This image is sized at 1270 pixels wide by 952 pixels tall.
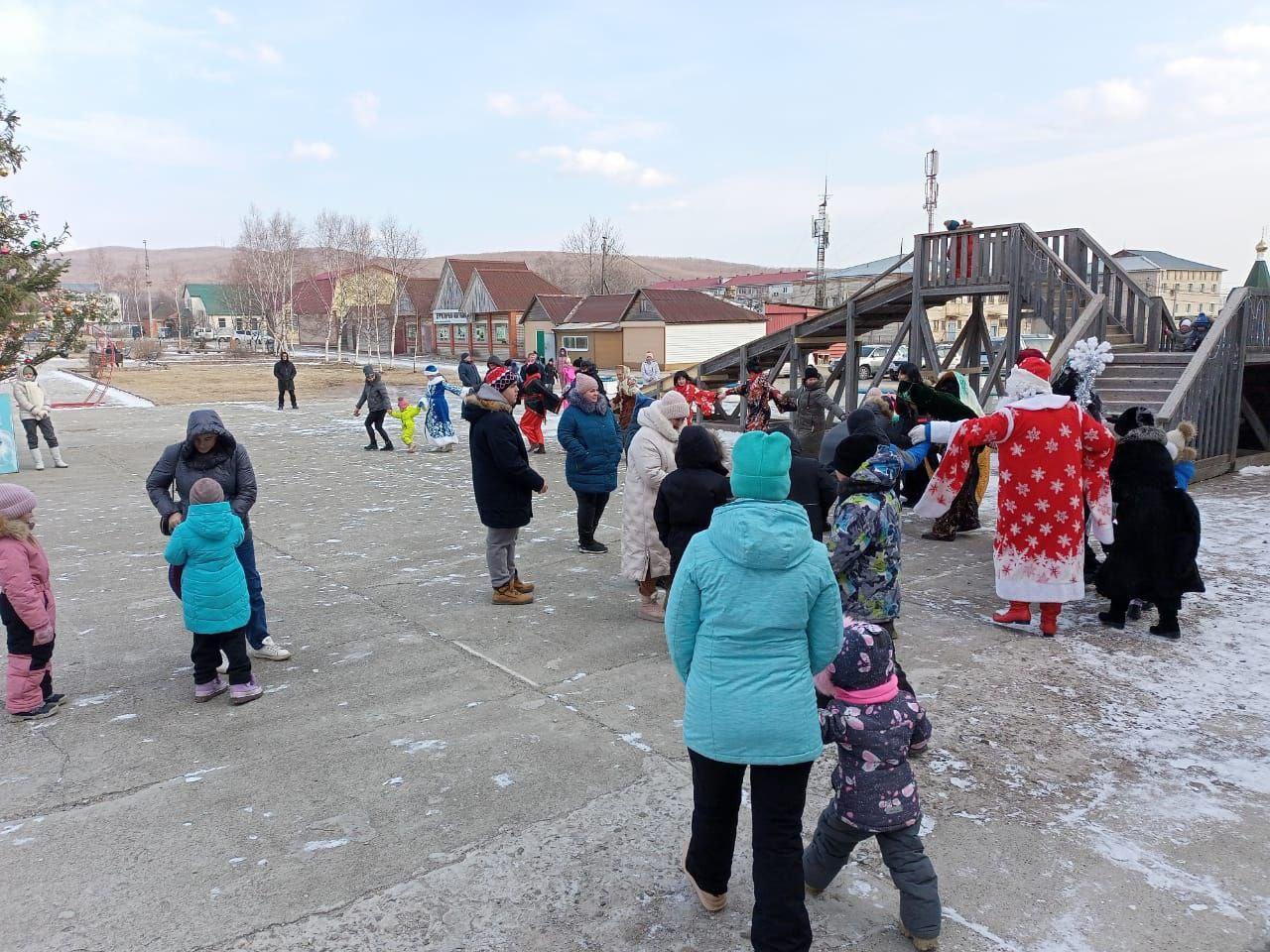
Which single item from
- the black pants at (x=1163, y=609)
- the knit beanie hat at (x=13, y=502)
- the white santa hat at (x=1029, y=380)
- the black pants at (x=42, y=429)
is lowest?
the black pants at (x=1163, y=609)

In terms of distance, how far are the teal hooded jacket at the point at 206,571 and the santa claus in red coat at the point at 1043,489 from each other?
14.9 feet

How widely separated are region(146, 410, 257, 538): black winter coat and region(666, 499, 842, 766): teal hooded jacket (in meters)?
3.46

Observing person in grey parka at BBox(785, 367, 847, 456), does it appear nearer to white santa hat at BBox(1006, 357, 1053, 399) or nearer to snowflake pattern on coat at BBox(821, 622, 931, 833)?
white santa hat at BBox(1006, 357, 1053, 399)

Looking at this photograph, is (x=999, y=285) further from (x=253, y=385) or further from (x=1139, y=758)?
(x=253, y=385)

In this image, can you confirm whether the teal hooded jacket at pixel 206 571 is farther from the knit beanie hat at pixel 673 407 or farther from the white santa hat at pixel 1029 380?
the white santa hat at pixel 1029 380

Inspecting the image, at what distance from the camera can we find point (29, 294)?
9.25 m

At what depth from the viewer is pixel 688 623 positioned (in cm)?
279

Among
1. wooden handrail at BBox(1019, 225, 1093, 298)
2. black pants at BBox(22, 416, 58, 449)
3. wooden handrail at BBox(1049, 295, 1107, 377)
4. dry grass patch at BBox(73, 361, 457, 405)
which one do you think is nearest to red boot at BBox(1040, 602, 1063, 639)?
wooden handrail at BBox(1049, 295, 1107, 377)

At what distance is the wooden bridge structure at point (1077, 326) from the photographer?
34.4ft

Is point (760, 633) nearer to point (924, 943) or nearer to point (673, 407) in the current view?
point (924, 943)

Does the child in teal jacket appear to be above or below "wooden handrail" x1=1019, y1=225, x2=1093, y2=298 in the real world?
below

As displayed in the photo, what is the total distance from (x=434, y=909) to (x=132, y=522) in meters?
8.11

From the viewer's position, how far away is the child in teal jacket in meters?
4.71

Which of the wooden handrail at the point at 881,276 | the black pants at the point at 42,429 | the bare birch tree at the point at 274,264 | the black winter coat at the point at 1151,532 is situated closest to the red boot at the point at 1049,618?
the black winter coat at the point at 1151,532
